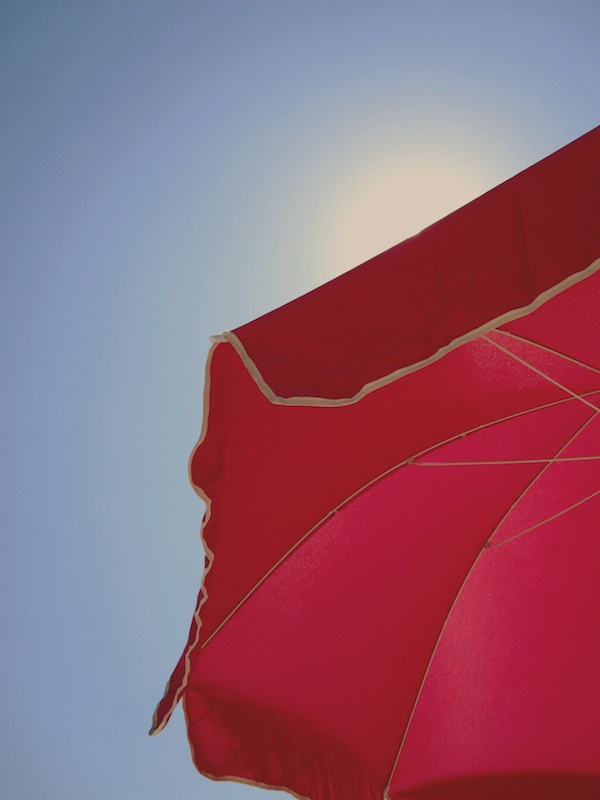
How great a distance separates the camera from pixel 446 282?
1015mm

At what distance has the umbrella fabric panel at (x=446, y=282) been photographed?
3.25ft

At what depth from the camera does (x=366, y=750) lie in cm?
179

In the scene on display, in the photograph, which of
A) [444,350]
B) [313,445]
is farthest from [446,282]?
[313,445]

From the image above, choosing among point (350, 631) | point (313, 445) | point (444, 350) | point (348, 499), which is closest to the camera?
point (444, 350)

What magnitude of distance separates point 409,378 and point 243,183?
245 cm

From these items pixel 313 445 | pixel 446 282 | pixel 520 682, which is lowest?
pixel 520 682

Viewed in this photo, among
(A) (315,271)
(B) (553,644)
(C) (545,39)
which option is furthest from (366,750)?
(C) (545,39)

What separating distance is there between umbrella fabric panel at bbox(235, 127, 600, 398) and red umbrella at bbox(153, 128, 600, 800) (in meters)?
0.28

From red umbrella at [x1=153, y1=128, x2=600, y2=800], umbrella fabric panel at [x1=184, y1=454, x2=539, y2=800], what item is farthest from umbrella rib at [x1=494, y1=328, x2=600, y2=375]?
umbrella fabric panel at [x1=184, y1=454, x2=539, y2=800]

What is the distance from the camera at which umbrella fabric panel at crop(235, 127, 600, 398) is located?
0.99 metres

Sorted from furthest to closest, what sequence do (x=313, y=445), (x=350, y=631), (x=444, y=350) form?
(x=350, y=631) → (x=313, y=445) → (x=444, y=350)

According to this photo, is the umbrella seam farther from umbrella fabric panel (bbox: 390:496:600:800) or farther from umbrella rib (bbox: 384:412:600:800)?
umbrella fabric panel (bbox: 390:496:600:800)

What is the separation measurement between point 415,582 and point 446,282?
108 centimetres

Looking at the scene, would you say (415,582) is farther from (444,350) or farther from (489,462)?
(444,350)
